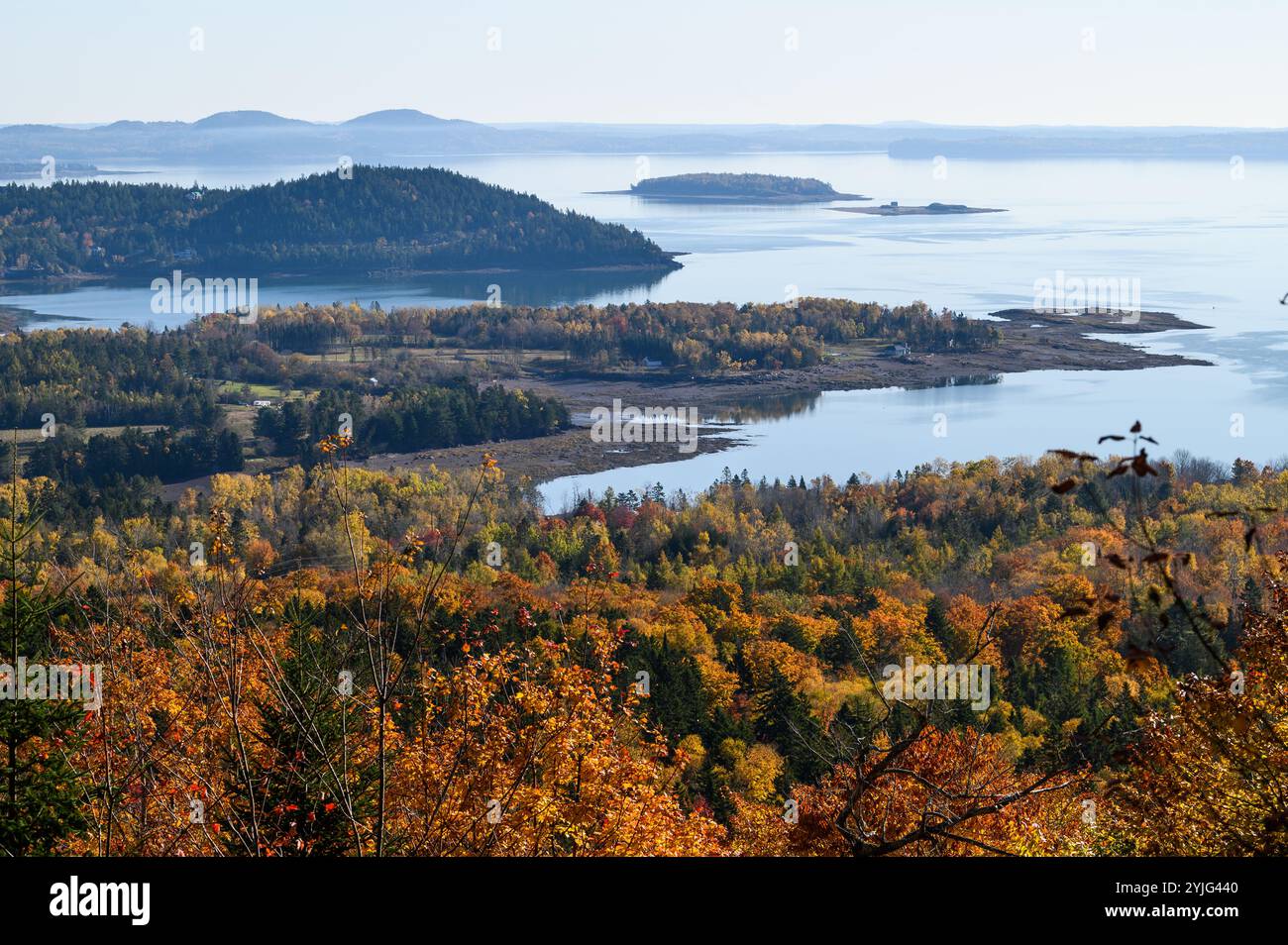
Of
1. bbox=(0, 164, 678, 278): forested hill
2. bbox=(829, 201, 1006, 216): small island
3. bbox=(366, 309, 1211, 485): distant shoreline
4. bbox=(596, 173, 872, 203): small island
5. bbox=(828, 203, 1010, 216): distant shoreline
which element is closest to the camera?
bbox=(366, 309, 1211, 485): distant shoreline

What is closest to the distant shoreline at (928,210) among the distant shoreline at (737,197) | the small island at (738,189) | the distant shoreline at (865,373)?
the distant shoreline at (737,197)

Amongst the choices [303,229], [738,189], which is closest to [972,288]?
[303,229]

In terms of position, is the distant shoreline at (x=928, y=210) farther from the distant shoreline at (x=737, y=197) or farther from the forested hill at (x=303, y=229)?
the forested hill at (x=303, y=229)

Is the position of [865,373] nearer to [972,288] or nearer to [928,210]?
[972,288]

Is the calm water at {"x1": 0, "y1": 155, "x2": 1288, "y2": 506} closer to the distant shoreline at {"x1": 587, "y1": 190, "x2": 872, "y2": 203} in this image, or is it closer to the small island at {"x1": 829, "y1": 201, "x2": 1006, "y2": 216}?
the small island at {"x1": 829, "y1": 201, "x2": 1006, "y2": 216}

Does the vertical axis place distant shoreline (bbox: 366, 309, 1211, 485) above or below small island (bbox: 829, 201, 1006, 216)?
below

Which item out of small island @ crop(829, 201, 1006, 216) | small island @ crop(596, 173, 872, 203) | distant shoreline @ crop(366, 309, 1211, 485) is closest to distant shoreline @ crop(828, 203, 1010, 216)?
small island @ crop(829, 201, 1006, 216)
